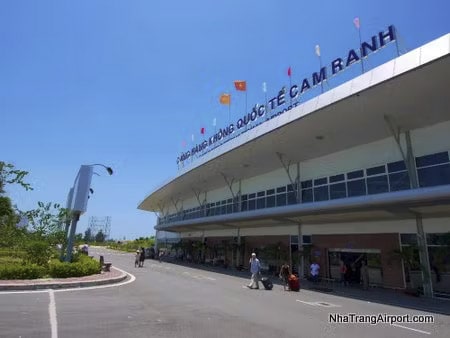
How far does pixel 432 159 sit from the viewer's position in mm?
18422

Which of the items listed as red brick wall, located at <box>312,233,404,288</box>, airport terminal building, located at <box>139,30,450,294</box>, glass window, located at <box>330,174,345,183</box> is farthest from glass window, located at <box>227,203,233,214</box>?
glass window, located at <box>330,174,345,183</box>

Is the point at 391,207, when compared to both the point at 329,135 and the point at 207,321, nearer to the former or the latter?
the point at 329,135

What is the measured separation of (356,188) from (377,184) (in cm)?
193

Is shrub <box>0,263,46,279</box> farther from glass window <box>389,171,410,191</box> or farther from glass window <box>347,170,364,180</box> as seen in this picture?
glass window <box>389,171,410,191</box>

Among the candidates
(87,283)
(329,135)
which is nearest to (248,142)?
(329,135)

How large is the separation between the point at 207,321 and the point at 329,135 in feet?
48.3

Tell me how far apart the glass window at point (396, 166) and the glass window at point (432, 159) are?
804 mm

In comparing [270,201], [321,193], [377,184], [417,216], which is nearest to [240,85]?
[270,201]

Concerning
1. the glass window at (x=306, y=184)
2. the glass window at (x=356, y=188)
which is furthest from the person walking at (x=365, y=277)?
the glass window at (x=306, y=184)

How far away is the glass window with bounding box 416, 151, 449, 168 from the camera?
1800 centimetres

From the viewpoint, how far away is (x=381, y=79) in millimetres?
15047

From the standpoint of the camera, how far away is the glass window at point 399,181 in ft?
62.4

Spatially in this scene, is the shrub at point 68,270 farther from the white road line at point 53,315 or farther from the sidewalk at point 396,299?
the sidewalk at point 396,299

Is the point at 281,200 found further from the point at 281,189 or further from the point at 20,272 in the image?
the point at 20,272
